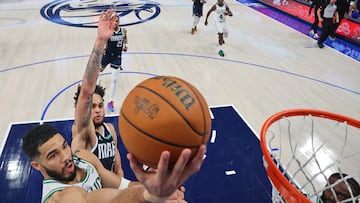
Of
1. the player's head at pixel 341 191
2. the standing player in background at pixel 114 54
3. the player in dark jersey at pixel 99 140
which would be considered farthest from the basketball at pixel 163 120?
the standing player in background at pixel 114 54

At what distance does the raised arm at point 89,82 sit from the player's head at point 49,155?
40 centimetres

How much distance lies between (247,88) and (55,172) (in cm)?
482

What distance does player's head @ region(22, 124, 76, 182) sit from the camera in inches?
79.1

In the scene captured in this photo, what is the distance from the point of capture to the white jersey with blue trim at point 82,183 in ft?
6.39

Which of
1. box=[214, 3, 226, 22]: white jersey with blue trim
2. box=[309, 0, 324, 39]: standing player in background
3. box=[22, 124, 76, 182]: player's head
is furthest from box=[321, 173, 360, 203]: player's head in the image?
box=[309, 0, 324, 39]: standing player in background

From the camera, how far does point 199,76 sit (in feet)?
22.0

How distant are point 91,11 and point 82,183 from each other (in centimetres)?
1054

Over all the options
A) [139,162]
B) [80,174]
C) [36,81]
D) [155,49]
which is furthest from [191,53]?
[139,162]

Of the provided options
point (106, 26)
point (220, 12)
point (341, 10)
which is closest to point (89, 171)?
point (106, 26)

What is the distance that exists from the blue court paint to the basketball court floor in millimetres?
12

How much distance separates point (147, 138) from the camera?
1.39 meters

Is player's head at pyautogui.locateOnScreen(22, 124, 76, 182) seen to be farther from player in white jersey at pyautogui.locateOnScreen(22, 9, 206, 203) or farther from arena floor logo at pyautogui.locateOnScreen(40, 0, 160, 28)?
arena floor logo at pyautogui.locateOnScreen(40, 0, 160, 28)

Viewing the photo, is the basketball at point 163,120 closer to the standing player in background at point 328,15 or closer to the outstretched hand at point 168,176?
the outstretched hand at point 168,176

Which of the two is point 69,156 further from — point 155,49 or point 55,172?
point 155,49
